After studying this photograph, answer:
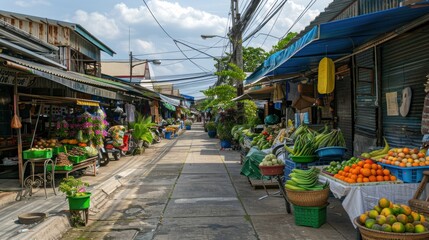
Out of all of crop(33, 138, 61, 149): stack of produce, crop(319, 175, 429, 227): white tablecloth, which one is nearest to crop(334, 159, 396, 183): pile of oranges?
crop(319, 175, 429, 227): white tablecloth

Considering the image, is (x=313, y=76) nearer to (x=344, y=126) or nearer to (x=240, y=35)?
(x=344, y=126)

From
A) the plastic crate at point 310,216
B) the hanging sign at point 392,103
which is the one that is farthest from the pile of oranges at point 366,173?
the hanging sign at point 392,103

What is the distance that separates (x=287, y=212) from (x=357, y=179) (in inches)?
83.8

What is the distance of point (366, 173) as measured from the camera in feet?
17.3

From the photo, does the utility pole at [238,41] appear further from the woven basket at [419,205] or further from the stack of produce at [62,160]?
the woven basket at [419,205]

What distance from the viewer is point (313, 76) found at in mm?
11141

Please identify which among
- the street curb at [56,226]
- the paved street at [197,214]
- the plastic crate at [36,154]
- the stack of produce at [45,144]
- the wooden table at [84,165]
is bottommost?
the paved street at [197,214]

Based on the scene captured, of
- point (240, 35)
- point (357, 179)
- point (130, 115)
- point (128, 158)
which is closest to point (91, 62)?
point (130, 115)

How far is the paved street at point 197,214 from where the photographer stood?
597cm

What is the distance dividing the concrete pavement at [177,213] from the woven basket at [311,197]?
40 centimetres

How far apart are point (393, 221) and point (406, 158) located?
1.47m

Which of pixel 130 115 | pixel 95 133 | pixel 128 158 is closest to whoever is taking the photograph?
pixel 95 133

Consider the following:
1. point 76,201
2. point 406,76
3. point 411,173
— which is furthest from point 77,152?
point 411,173

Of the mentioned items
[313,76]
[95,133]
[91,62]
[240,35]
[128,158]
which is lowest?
[128,158]
